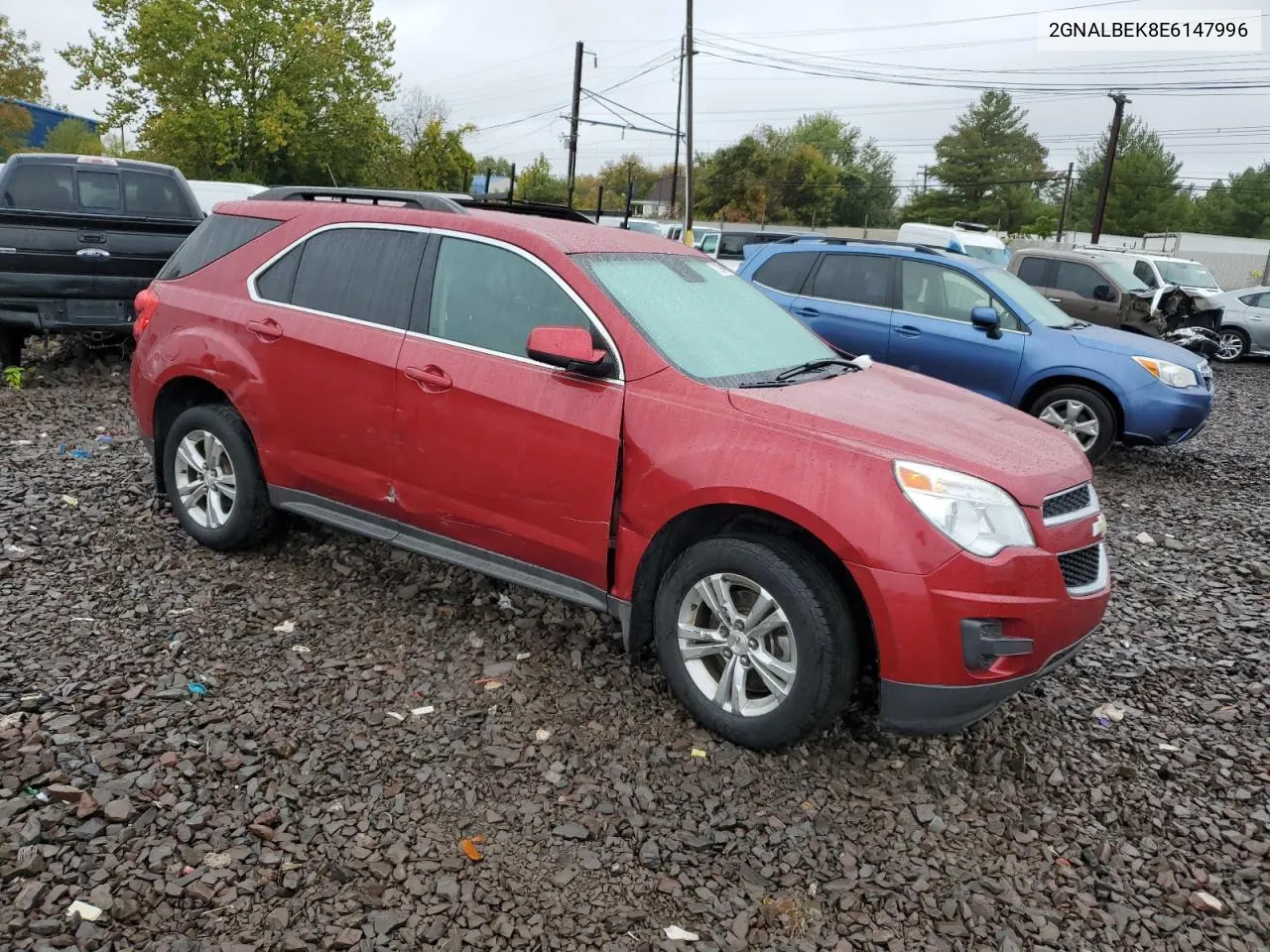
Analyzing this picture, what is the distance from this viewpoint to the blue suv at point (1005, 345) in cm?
788

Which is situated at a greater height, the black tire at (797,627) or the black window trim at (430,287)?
the black window trim at (430,287)

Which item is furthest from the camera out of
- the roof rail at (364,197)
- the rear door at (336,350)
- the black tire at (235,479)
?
the black tire at (235,479)

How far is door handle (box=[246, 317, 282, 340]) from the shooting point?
14.5 ft

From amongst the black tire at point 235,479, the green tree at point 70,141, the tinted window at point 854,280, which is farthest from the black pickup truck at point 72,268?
the green tree at point 70,141

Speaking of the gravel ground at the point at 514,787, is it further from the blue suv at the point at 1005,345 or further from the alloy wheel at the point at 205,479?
the blue suv at the point at 1005,345

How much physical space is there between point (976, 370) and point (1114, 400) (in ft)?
3.66

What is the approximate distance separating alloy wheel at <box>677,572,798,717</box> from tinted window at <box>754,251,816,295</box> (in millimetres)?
6021

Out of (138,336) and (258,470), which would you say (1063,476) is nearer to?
(258,470)

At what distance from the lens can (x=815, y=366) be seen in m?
4.13

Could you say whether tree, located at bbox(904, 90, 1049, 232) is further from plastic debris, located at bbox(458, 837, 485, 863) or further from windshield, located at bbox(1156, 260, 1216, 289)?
plastic debris, located at bbox(458, 837, 485, 863)

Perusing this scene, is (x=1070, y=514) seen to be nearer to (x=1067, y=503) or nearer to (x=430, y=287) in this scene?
(x=1067, y=503)

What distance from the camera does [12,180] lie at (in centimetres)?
916

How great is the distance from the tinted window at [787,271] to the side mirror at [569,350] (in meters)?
5.77

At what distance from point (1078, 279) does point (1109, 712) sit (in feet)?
37.1
